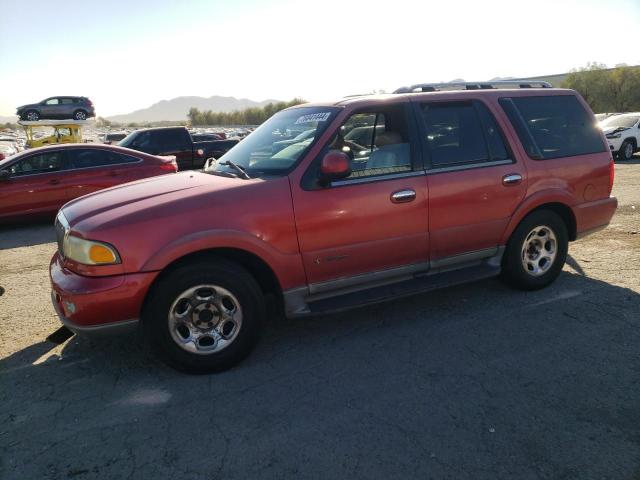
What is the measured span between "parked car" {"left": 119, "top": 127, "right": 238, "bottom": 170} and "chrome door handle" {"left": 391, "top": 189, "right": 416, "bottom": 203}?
40.6ft

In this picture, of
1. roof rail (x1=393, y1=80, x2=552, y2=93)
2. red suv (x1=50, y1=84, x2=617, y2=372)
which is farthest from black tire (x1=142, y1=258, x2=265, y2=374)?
roof rail (x1=393, y1=80, x2=552, y2=93)

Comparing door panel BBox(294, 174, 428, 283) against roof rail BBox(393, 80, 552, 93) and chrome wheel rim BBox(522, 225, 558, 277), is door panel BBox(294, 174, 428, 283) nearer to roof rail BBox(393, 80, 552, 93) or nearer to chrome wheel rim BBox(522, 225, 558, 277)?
roof rail BBox(393, 80, 552, 93)

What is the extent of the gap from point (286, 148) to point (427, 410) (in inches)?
88.3

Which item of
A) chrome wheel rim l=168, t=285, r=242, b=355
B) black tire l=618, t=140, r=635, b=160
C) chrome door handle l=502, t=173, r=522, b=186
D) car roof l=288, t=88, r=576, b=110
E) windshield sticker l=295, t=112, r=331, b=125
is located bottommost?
black tire l=618, t=140, r=635, b=160

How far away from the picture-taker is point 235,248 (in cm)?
334

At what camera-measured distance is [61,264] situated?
11.4 feet

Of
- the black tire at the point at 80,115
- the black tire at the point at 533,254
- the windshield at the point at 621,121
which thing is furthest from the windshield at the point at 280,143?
the black tire at the point at 80,115

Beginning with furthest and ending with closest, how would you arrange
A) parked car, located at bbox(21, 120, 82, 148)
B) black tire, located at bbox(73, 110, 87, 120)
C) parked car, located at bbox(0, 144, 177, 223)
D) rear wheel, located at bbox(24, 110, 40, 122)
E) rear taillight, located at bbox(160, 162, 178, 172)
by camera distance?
black tire, located at bbox(73, 110, 87, 120)
rear wheel, located at bbox(24, 110, 40, 122)
parked car, located at bbox(21, 120, 82, 148)
rear taillight, located at bbox(160, 162, 178, 172)
parked car, located at bbox(0, 144, 177, 223)

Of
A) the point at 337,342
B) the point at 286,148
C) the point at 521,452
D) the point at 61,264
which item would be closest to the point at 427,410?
the point at 521,452

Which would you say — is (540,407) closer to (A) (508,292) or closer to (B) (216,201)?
(A) (508,292)

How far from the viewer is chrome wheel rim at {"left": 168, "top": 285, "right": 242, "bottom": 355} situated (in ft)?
10.7

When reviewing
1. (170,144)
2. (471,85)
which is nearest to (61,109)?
(170,144)

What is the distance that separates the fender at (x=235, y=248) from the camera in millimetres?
3125

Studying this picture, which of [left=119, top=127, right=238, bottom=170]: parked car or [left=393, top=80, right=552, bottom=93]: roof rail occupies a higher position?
[left=393, top=80, right=552, bottom=93]: roof rail
